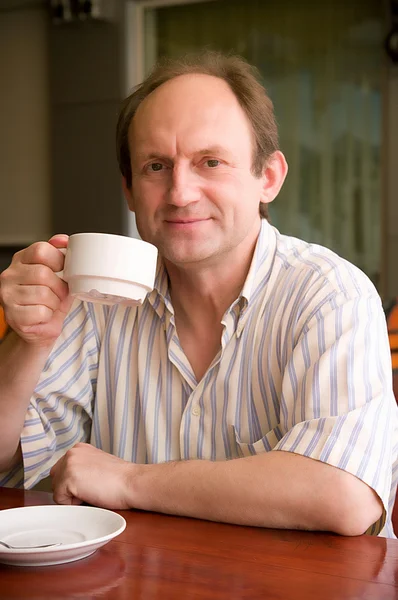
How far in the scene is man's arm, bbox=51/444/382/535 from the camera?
105cm

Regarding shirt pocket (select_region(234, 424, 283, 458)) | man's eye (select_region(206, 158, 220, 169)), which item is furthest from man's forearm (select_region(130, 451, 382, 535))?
man's eye (select_region(206, 158, 220, 169))

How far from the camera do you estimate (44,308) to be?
48.1 inches

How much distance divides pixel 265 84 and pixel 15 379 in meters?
4.41

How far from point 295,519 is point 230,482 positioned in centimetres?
11

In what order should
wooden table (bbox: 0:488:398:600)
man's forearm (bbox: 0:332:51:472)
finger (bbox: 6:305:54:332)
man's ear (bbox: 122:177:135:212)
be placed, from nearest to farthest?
wooden table (bbox: 0:488:398:600) → finger (bbox: 6:305:54:332) → man's forearm (bbox: 0:332:51:472) → man's ear (bbox: 122:177:135:212)

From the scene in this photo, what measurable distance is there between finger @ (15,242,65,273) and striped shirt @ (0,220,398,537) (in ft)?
1.15

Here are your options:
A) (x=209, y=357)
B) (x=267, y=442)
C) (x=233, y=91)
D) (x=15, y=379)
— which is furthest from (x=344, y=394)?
(x=233, y=91)

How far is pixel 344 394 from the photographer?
1194 millimetres

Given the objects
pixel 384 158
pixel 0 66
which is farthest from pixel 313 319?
pixel 0 66

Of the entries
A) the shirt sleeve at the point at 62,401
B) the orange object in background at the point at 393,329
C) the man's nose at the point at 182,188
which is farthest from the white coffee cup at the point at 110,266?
the orange object in background at the point at 393,329

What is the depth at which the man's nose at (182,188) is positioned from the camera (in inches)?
55.6

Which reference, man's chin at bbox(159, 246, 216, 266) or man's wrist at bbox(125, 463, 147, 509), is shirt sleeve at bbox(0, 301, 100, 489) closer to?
man's chin at bbox(159, 246, 216, 266)

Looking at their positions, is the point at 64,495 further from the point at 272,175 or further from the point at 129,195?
the point at 272,175

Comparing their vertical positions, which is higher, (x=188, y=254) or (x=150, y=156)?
(x=150, y=156)
